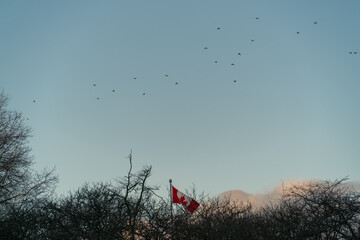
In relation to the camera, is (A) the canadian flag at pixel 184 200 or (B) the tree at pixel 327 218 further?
(A) the canadian flag at pixel 184 200

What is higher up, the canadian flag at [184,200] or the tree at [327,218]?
the canadian flag at [184,200]

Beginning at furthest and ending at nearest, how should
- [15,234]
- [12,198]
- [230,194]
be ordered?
1. [230,194]
2. [12,198]
3. [15,234]

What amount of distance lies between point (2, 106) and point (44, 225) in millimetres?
13427

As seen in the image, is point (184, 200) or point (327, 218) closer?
point (327, 218)

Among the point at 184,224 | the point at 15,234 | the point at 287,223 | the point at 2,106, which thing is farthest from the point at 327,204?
the point at 2,106

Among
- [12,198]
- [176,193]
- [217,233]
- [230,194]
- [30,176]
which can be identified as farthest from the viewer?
[230,194]

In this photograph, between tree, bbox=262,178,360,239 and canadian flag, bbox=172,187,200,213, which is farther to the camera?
canadian flag, bbox=172,187,200,213

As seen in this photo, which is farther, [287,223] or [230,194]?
[230,194]

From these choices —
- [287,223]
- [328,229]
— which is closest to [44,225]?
[287,223]

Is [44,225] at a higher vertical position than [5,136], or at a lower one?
lower

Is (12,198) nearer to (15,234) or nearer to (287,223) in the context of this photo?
(15,234)

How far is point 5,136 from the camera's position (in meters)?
27.1

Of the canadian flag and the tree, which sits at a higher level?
the canadian flag

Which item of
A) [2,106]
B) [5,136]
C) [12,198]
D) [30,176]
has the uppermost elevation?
[2,106]
